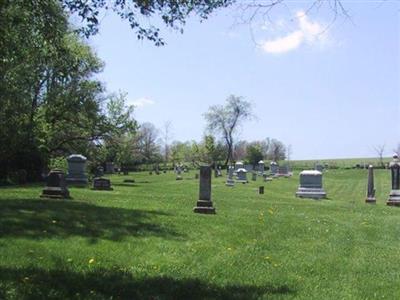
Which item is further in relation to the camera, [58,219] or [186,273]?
[58,219]

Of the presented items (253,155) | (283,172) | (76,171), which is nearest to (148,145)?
(253,155)

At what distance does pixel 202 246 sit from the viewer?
10500 mm

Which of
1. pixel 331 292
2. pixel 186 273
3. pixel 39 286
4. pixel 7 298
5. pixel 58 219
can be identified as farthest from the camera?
pixel 58 219

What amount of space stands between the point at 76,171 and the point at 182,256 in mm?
22266

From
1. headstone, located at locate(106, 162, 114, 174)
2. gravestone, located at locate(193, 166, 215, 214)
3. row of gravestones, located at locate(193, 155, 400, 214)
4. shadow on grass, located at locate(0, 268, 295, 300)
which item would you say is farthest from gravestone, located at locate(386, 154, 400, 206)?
headstone, located at locate(106, 162, 114, 174)

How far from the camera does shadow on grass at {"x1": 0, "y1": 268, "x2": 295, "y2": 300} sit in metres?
6.88

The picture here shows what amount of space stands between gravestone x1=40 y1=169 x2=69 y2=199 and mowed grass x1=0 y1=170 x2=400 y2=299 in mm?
3143

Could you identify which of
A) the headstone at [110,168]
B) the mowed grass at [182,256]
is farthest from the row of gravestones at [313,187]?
the headstone at [110,168]

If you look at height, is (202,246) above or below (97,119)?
below

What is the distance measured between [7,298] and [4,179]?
104 feet

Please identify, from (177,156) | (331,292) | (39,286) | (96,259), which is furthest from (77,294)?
(177,156)

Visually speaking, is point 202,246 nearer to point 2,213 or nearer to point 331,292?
point 331,292

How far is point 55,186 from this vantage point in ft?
60.1

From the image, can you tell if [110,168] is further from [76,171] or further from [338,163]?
[338,163]
